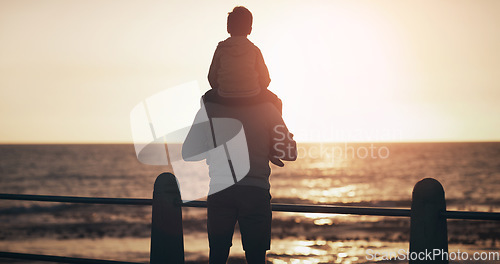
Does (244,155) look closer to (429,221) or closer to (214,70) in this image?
(214,70)

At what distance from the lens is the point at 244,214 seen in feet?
9.45

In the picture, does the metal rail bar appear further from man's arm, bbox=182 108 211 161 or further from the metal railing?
man's arm, bbox=182 108 211 161

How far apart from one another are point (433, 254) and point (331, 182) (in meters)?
54.3

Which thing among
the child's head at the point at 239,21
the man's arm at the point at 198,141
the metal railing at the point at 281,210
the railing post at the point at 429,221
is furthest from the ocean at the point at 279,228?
the child's head at the point at 239,21

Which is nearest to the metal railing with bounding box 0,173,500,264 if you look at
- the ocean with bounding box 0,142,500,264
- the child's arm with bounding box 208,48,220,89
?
the child's arm with bounding box 208,48,220,89

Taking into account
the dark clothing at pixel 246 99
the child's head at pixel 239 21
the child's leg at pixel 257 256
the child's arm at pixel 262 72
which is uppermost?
the child's head at pixel 239 21

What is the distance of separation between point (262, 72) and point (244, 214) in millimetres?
805

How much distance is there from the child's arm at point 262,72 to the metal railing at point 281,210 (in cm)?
82

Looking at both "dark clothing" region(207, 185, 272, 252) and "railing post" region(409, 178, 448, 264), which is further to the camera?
"railing post" region(409, 178, 448, 264)

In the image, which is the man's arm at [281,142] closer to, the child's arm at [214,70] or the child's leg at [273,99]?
the child's leg at [273,99]

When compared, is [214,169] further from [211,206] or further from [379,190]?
[379,190]

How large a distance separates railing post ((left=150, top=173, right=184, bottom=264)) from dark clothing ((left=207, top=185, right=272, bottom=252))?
0.73 m

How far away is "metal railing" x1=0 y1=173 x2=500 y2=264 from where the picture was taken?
301 centimetres

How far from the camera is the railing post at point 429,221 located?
9.86ft
